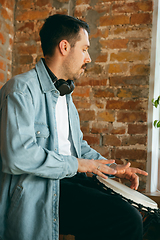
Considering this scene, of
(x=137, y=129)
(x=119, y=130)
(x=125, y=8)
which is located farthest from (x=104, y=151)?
(x=125, y=8)

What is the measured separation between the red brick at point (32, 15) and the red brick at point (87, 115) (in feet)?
3.28

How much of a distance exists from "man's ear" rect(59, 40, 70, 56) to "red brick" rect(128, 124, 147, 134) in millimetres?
903

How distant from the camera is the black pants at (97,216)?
104cm

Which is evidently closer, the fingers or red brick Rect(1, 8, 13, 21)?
the fingers

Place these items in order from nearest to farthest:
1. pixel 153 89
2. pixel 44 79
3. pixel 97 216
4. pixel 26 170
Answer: pixel 26 170 < pixel 97 216 < pixel 44 79 < pixel 153 89

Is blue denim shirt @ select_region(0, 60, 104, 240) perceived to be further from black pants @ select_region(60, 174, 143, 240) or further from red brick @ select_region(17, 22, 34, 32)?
red brick @ select_region(17, 22, 34, 32)

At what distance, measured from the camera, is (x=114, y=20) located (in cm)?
198

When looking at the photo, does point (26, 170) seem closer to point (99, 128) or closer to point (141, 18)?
point (99, 128)

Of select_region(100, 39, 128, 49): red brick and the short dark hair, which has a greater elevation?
select_region(100, 39, 128, 49): red brick

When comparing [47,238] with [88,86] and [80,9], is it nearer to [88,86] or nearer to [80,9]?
[88,86]

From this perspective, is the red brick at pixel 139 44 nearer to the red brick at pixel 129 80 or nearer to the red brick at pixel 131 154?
the red brick at pixel 129 80

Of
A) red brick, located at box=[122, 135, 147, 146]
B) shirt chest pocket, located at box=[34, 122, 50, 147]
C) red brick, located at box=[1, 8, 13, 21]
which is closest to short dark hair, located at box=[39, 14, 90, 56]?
shirt chest pocket, located at box=[34, 122, 50, 147]

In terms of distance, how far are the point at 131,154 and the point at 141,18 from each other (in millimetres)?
1193

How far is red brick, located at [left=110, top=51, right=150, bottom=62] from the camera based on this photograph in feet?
6.32
